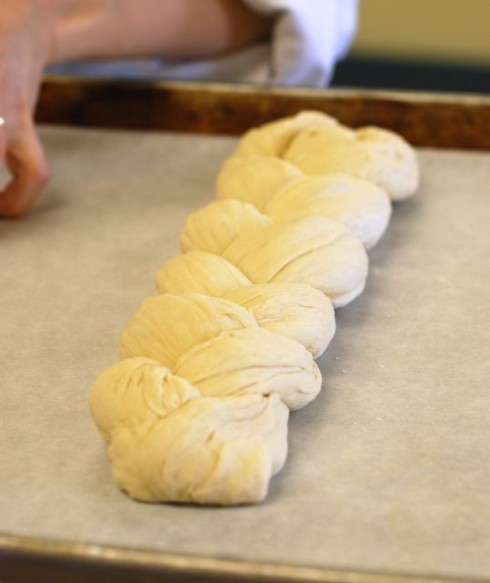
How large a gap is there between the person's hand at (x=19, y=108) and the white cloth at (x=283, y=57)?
30 cm

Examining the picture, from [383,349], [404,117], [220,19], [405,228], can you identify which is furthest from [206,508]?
[220,19]

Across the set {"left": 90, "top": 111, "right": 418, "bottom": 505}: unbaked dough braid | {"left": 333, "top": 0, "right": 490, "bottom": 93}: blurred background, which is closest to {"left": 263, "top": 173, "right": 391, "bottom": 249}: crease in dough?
{"left": 90, "top": 111, "right": 418, "bottom": 505}: unbaked dough braid

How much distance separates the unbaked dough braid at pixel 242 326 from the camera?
2.78 ft

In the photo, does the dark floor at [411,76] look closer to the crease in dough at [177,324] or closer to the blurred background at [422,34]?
the blurred background at [422,34]

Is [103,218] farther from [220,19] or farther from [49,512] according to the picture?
[49,512]

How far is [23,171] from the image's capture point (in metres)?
1.37

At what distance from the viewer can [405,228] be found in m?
1.37

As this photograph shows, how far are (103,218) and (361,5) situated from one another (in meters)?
1.69

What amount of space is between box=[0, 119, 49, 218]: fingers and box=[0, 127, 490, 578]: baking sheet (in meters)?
0.02

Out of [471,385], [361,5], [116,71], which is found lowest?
[361,5]

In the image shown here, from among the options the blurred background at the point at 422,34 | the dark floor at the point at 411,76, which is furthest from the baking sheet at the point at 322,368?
the blurred background at the point at 422,34

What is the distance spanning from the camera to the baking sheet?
82 cm

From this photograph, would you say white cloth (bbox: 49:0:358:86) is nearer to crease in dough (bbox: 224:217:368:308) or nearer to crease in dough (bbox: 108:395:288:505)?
crease in dough (bbox: 224:217:368:308)

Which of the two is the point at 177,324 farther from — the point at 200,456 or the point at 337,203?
the point at 337,203
